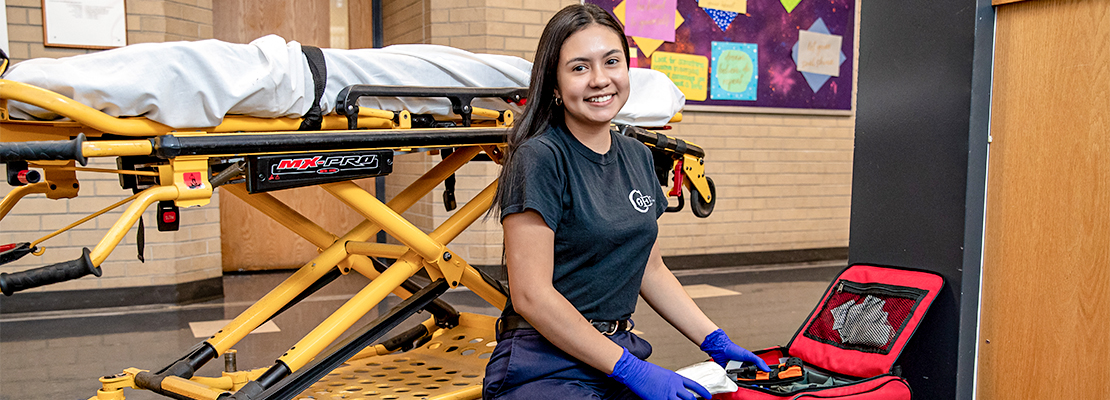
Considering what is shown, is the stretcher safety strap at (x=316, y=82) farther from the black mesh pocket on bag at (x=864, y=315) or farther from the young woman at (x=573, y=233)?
the black mesh pocket on bag at (x=864, y=315)

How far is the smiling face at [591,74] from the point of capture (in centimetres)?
149

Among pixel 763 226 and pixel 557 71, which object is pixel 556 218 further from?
pixel 763 226

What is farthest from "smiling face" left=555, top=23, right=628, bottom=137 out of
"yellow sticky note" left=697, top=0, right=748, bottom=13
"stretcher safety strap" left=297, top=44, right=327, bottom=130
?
"yellow sticky note" left=697, top=0, right=748, bottom=13

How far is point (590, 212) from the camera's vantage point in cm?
149

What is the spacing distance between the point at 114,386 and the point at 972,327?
2.38 m

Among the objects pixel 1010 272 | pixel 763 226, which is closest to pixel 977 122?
pixel 1010 272

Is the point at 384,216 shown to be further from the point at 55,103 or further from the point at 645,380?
the point at 645,380

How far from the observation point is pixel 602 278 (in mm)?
1547

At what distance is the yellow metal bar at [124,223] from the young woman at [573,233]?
748 millimetres

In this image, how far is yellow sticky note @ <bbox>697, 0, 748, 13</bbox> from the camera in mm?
5184

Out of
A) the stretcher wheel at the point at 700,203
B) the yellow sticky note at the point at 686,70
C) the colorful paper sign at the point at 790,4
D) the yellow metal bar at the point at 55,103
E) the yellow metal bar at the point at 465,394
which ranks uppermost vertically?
the colorful paper sign at the point at 790,4

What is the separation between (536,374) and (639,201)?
41 centimetres

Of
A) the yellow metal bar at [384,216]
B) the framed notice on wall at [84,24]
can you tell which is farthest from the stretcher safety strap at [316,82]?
the framed notice on wall at [84,24]

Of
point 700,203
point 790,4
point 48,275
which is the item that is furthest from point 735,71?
point 48,275
